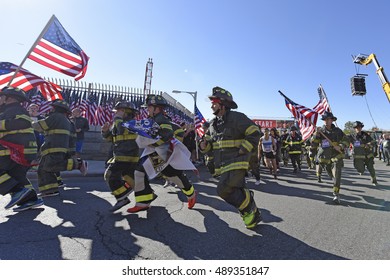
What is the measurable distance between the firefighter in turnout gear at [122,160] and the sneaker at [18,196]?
1267 mm

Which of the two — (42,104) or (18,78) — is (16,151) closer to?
(18,78)

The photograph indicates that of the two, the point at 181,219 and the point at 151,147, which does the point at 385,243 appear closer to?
the point at 181,219

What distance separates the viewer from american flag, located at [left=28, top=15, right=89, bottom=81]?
16.8ft

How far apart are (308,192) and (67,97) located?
1239 cm

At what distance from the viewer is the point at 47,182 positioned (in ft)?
16.6

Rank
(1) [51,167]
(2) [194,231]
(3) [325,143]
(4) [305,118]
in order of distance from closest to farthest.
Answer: (2) [194,231]
(1) [51,167]
(3) [325,143]
(4) [305,118]

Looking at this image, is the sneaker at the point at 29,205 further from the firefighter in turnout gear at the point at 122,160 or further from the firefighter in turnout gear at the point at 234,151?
the firefighter in turnout gear at the point at 234,151

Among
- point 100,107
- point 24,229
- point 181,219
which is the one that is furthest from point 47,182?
point 100,107

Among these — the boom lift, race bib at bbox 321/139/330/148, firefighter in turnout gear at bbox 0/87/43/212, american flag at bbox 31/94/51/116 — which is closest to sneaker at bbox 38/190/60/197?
firefighter in turnout gear at bbox 0/87/43/212

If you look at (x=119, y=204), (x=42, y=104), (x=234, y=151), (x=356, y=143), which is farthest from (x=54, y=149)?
(x=356, y=143)

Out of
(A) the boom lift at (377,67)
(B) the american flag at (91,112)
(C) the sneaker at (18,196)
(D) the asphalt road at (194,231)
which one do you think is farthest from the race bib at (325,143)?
(A) the boom lift at (377,67)

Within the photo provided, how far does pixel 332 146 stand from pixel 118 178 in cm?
462

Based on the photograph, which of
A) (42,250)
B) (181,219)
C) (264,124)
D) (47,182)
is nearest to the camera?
(42,250)

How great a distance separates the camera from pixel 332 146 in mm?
5352
